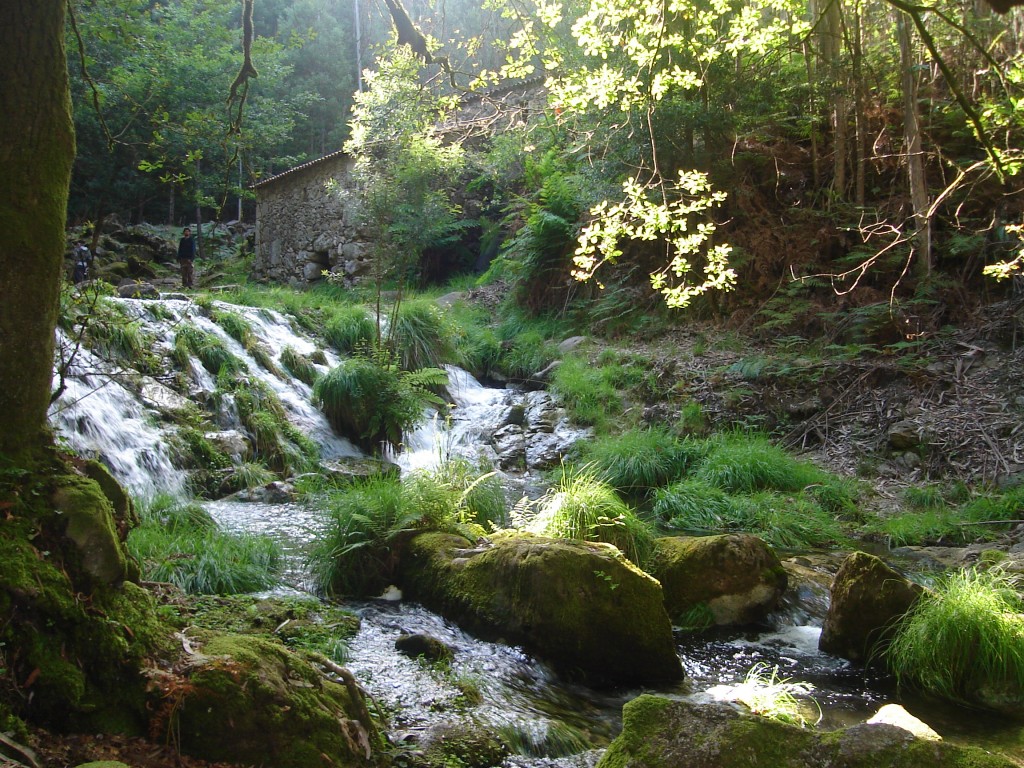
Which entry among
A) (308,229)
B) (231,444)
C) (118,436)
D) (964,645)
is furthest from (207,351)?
(308,229)

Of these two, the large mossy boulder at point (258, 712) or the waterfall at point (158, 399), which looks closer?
the large mossy boulder at point (258, 712)

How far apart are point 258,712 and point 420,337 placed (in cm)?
1120

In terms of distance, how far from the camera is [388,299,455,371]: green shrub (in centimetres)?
1297

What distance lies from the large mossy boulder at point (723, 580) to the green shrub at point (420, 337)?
7965 mm

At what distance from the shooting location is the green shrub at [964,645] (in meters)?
3.88

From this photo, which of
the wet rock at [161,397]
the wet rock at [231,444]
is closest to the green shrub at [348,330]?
the wet rock at [161,397]

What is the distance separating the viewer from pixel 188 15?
877 inches

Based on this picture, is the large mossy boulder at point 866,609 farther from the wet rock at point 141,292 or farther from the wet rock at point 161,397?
the wet rock at point 141,292

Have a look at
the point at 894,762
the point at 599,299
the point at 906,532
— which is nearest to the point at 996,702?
the point at 894,762

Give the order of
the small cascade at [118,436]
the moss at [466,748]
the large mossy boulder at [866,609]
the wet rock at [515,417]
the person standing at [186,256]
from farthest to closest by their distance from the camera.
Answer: the person standing at [186,256] < the wet rock at [515,417] < the small cascade at [118,436] < the large mossy boulder at [866,609] < the moss at [466,748]

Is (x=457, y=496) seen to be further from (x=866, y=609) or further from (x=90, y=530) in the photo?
(x=90, y=530)

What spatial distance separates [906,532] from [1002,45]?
737 cm

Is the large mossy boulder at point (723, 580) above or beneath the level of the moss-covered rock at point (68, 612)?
beneath

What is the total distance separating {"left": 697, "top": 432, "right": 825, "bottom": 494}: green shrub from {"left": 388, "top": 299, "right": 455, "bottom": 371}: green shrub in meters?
5.91
